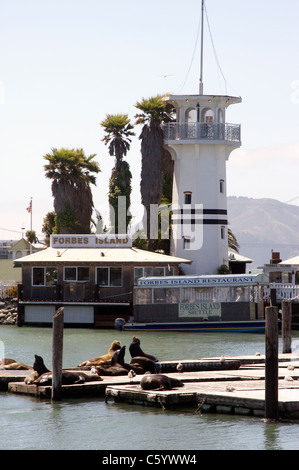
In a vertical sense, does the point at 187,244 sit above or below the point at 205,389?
above

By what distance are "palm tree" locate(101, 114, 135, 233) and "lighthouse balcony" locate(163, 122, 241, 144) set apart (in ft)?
16.0

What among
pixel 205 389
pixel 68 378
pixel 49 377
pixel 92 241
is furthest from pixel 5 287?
pixel 205 389

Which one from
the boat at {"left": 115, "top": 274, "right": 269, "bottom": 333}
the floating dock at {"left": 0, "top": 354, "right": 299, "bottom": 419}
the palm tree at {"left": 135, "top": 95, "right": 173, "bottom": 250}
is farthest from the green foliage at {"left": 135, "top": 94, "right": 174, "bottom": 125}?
the floating dock at {"left": 0, "top": 354, "right": 299, "bottom": 419}

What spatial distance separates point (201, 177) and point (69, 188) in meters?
10.1

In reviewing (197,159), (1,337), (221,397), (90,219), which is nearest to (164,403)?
(221,397)

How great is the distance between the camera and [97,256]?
61469 mm

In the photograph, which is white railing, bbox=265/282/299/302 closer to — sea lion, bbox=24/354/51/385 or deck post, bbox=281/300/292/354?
deck post, bbox=281/300/292/354

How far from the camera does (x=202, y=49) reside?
72.4 m

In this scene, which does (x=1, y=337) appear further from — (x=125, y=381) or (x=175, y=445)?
(x=175, y=445)

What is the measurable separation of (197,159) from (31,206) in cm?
1587

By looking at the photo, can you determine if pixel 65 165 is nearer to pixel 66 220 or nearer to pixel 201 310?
pixel 66 220

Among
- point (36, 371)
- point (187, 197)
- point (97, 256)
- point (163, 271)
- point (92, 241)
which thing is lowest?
point (36, 371)

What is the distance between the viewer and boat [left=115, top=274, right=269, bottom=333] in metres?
56.0
